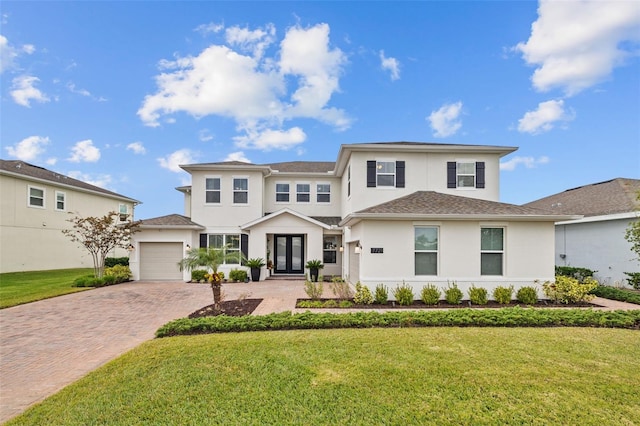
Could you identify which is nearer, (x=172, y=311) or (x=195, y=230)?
(x=172, y=311)

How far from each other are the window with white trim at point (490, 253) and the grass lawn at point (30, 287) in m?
16.7

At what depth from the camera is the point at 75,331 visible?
7.65m

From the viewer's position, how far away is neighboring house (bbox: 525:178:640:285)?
13586mm

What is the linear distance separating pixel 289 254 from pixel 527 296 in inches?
480

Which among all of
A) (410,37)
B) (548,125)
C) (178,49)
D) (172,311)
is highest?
(410,37)

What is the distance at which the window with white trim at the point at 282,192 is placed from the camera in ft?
62.3

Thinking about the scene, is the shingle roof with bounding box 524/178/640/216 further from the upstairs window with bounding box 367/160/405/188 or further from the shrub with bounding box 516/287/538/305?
the upstairs window with bounding box 367/160/405/188

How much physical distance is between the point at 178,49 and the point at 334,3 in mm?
7738

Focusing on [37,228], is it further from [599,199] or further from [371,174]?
[599,199]

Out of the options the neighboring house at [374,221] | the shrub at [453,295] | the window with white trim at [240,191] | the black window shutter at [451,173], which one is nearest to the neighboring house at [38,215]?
the neighboring house at [374,221]

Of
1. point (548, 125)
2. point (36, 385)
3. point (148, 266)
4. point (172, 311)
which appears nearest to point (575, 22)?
point (548, 125)

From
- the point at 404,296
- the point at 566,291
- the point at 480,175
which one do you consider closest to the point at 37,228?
the point at 404,296

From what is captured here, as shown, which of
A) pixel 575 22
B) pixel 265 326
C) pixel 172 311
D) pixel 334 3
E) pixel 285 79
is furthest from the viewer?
pixel 285 79

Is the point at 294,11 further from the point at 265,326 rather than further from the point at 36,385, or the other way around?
the point at 36,385
